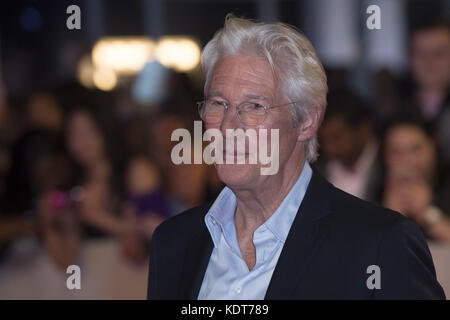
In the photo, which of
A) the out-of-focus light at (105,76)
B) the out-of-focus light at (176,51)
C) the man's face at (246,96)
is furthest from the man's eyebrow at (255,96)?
the out-of-focus light at (176,51)

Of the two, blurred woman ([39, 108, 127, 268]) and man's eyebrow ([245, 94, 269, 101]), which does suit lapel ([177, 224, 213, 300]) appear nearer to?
man's eyebrow ([245, 94, 269, 101])

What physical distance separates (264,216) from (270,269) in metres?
0.16

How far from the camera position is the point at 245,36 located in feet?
5.69

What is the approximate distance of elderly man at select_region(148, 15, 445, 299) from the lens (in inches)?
61.4

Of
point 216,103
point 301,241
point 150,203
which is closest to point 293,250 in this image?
point 301,241

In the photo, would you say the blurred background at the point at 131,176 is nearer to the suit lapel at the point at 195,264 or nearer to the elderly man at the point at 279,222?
the elderly man at the point at 279,222

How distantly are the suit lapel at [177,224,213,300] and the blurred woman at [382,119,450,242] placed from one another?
60.2 inches

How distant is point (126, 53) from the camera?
11398mm

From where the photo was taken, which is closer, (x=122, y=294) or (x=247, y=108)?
(x=247, y=108)

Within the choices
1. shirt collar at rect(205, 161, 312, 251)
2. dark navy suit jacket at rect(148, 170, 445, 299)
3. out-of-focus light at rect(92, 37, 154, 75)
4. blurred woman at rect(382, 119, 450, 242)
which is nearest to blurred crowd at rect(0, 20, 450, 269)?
blurred woman at rect(382, 119, 450, 242)

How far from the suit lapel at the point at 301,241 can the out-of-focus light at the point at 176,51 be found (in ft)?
31.7

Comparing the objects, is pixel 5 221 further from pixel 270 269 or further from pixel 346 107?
pixel 270 269
